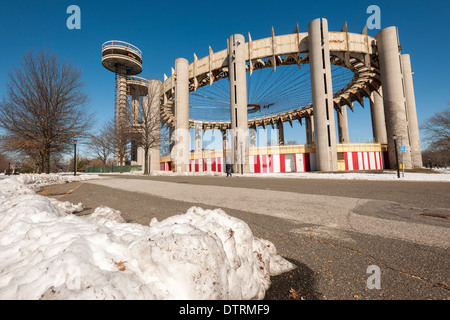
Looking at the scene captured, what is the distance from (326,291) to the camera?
150 centimetres

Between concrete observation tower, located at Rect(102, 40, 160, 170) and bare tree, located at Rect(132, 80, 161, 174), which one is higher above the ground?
concrete observation tower, located at Rect(102, 40, 160, 170)

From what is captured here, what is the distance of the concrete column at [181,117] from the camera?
89.7ft

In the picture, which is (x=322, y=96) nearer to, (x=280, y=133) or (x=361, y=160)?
(x=361, y=160)

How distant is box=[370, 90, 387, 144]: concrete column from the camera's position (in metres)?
28.2

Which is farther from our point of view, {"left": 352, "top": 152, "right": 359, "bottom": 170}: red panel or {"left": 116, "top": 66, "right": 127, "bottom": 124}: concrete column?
{"left": 116, "top": 66, "right": 127, "bottom": 124}: concrete column

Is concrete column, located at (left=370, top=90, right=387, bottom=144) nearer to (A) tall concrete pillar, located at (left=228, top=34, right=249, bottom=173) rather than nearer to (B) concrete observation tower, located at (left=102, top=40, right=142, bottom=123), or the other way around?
(A) tall concrete pillar, located at (left=228, top=34, right=249, bottom=173)

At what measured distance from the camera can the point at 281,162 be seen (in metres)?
26.1

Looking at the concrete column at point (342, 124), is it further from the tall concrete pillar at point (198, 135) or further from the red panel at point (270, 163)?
the tall concrete pillar at point (198, 135)

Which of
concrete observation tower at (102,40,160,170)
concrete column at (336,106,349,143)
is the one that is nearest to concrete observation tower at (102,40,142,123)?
concrete observation tower at (102,40,160,170)

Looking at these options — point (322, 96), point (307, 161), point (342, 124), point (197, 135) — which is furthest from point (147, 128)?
point (342, 124)

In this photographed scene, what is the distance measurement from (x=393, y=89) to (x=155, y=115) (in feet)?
99.8

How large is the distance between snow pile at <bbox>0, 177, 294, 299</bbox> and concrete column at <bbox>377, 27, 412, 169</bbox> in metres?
27.5

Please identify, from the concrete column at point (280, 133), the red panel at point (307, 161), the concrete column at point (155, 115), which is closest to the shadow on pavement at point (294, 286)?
the red panel at point (307, 161)
